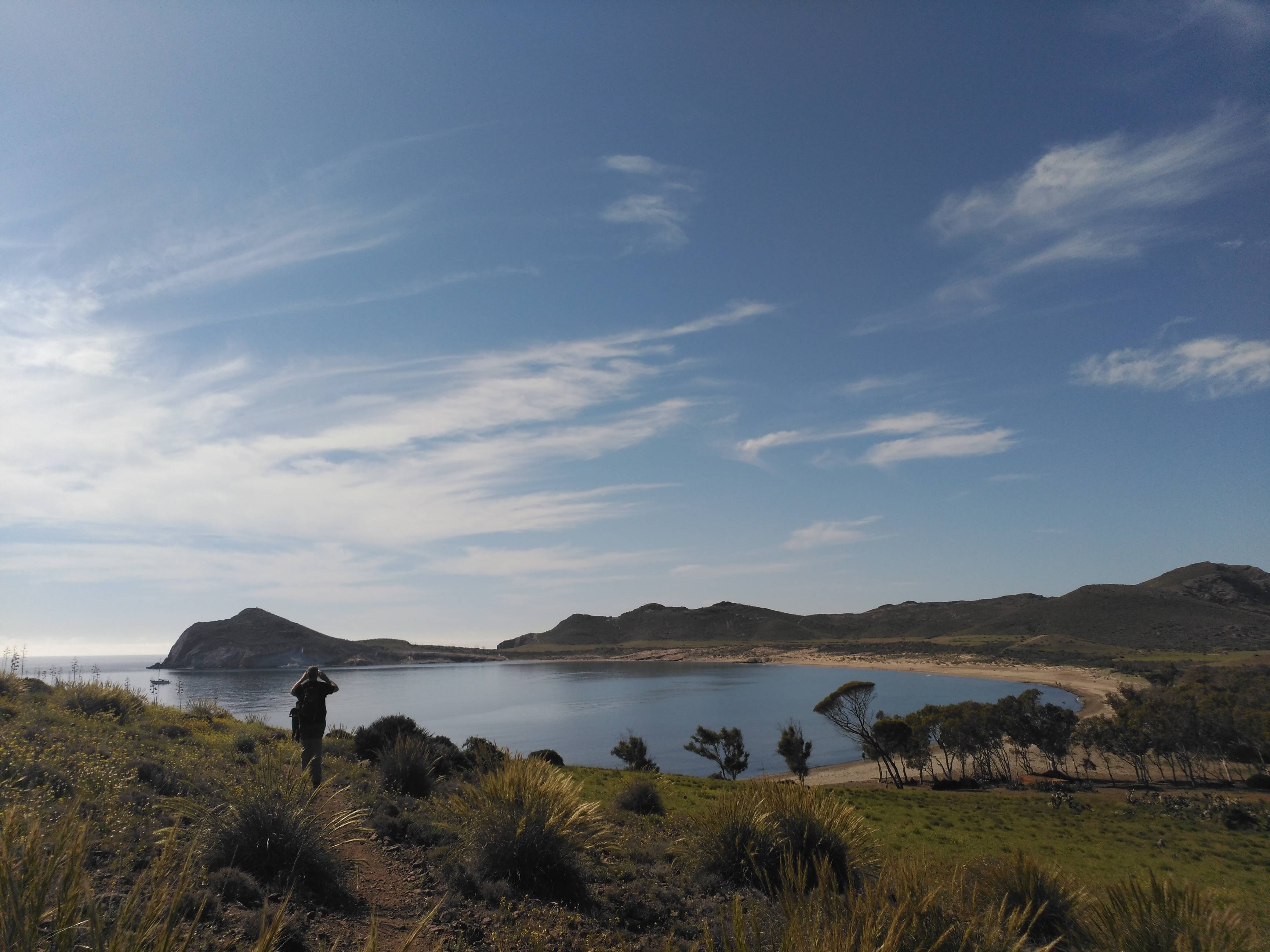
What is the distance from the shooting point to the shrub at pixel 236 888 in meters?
5.94

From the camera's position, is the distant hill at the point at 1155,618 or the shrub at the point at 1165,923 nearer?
the shrub at the point at 1165,923

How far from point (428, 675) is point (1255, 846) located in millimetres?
173040

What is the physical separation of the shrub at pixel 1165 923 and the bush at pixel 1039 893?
1.58m

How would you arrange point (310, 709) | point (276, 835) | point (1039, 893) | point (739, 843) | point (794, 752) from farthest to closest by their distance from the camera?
point (794, 752)
point (310, 709)
point (739, 843)
point (1039, 893)
point (276, 835)

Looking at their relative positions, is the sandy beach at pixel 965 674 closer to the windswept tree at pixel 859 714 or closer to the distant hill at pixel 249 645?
the windswept tree at pixel 859 714

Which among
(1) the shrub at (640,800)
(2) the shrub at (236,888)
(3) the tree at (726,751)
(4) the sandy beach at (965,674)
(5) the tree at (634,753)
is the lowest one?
(4) the sandy beach at (965,674)

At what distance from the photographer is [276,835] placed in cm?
688

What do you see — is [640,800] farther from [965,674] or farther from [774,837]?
[965,674]

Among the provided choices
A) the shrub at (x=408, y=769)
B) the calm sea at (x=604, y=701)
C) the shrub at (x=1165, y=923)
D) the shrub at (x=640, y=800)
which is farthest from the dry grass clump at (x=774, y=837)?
the calm sea at (x=604, y=701)

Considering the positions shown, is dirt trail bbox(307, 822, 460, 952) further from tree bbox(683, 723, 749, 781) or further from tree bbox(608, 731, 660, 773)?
tree bbox(683, 723, 749, 781)

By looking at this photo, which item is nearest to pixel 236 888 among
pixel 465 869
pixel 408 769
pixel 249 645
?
pixel 465 869

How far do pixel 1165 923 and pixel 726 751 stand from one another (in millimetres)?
50223

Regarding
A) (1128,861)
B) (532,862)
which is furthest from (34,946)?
(1128,861)

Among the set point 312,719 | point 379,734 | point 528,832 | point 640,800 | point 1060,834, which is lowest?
point 1060,834
